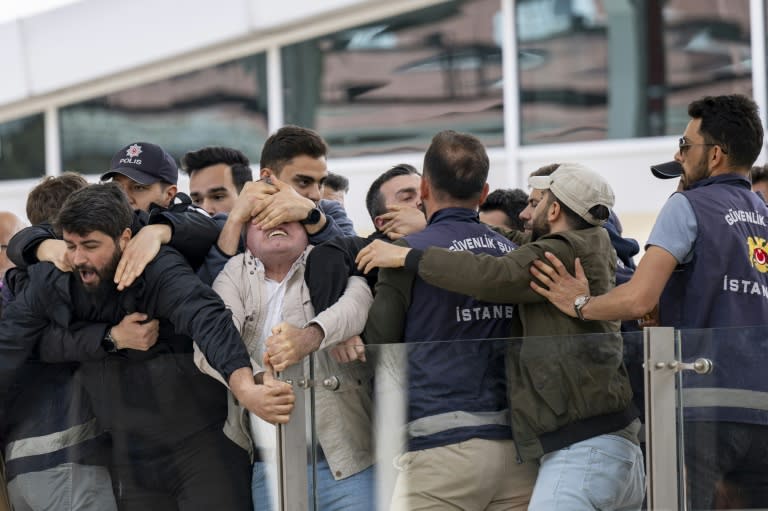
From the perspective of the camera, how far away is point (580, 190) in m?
5.00

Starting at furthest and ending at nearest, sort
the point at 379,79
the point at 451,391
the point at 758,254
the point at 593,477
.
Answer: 1. the point at 379,79
2. the point at 758,254
3. the point at 451,391
4. the point at 593,477

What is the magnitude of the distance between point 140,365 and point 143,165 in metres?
1.15

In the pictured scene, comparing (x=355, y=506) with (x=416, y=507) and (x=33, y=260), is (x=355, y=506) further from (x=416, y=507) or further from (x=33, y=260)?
(x=33, y=260)

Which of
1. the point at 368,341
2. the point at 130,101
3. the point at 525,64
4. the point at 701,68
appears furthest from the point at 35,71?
the point at 368,341

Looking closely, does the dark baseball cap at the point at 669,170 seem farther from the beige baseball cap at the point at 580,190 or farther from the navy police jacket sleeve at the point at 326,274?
the navy police jacket sleeve at the point at 326,274

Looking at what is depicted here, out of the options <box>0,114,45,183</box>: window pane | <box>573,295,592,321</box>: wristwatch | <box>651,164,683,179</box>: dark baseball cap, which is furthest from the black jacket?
<box>0,114,45,183</box>: window pane

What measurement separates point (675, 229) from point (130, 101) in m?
10.3

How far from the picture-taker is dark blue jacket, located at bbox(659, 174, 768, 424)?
4.75 m

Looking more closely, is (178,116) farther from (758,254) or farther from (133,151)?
(758,254)

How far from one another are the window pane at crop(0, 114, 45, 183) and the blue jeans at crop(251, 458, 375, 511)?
10496mm

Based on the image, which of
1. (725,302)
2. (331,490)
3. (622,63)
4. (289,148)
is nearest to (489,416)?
(331,490)

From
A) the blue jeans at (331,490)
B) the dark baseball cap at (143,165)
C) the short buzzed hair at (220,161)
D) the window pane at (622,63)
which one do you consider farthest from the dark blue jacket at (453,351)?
the window pane at (622,63)

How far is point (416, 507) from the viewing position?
4777 millimetres

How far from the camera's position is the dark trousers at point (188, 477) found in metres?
4.93
